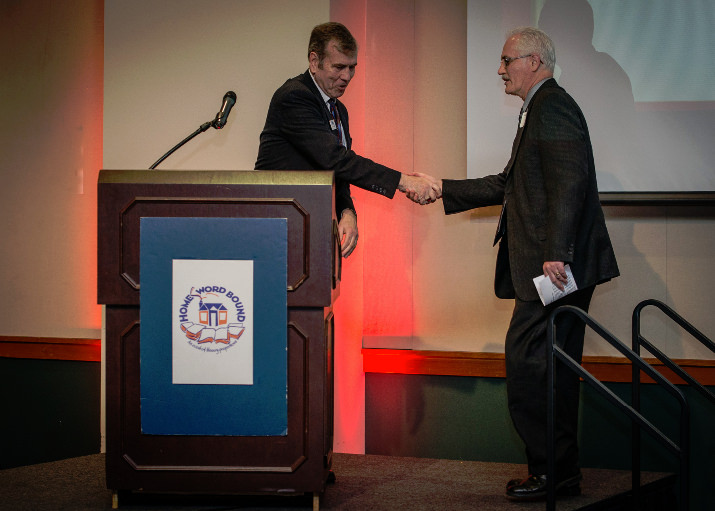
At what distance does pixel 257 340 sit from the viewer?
234 cm

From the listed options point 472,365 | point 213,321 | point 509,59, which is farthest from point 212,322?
point 472,365

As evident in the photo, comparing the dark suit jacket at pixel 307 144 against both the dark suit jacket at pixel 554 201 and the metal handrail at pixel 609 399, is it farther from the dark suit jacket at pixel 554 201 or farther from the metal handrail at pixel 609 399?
the metal handrail at pixel 609 399

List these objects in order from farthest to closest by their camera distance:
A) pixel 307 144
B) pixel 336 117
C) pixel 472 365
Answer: pixel 472 365
pixel 336 117
pixel 307 144

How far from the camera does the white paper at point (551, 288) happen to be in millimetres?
2607

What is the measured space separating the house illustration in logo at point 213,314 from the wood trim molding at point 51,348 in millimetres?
1895

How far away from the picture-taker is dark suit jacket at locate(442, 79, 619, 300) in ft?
8.53

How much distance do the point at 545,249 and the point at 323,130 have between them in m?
0.94

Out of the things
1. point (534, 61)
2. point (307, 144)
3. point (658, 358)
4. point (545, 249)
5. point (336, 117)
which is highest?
point (534, 61)

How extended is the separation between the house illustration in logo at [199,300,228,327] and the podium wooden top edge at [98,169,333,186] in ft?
1.22

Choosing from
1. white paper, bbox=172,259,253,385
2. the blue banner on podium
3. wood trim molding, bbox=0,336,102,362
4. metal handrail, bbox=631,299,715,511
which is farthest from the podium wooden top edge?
wood trim molding, bbox=0,336,102,362

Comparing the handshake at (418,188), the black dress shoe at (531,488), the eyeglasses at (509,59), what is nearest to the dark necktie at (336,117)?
the handshake at (418,188)

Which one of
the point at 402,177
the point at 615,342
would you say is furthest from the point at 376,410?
the point at 615,342

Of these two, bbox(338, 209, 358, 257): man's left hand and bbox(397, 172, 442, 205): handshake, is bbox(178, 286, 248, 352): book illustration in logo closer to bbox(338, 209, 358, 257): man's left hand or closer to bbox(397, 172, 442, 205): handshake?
bbox(338, 209, 358, 257): man's left hand

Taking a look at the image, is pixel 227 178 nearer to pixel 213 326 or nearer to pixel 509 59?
pixel 213 326
